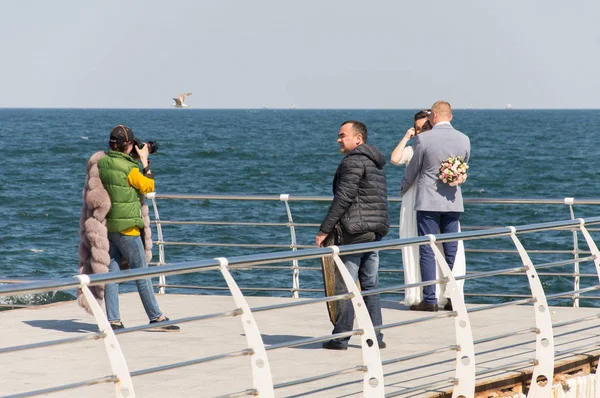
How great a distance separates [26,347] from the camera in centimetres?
435

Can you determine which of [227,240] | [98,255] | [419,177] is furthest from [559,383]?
[227,240]

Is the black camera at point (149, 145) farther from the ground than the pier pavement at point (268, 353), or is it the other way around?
the black camera at point (149, 145)

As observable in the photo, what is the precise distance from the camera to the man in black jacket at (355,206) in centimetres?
750

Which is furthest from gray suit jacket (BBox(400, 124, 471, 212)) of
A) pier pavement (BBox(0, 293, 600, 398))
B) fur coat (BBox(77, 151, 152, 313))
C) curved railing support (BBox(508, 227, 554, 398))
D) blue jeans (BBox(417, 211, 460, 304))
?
fur coat (BBox(77, 151, 152, 313))

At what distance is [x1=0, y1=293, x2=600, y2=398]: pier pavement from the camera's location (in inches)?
254

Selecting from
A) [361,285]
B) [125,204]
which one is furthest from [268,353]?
[125,204]

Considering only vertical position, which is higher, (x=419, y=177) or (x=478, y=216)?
(x=419, y=177)

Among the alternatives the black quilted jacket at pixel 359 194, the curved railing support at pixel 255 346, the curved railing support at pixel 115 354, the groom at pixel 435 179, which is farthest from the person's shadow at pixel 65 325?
the curved railing support at pixel 115 354

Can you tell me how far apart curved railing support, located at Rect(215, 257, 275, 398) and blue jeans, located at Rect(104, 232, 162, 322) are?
332 centimetres

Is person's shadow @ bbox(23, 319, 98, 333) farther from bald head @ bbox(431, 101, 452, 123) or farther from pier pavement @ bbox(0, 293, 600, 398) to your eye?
bald head @ bbox(431, 101, 452, 123)

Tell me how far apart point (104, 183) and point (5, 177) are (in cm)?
4167

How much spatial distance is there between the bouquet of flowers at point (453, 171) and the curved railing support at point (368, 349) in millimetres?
3388

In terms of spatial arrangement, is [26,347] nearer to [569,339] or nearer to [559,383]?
[559,383]

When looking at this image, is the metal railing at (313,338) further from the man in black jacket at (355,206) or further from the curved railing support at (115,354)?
the man in black jacket at (355,206)
